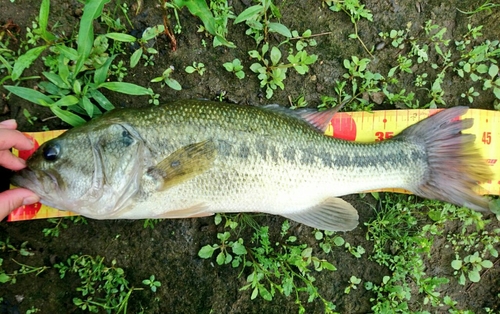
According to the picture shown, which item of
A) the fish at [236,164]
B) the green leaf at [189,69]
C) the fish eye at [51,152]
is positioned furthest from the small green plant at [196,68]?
the fish eye at [51,152]

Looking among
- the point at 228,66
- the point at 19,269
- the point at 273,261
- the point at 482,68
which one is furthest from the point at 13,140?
the point at 482,68

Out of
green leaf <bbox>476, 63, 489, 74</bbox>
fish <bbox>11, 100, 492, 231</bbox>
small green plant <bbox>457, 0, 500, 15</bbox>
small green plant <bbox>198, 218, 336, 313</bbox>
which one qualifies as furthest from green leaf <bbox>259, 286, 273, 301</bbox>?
small green plant <bbox>457, 0, 500, 15</bbox>

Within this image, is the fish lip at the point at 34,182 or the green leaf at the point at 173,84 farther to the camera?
the green leaf at the point at 173,84

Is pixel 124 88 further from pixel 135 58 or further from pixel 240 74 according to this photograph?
pixel 240 74

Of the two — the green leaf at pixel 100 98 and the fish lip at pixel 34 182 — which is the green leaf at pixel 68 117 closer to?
the green leaf at pixel 100 98

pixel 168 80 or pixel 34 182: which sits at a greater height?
pixel 168 80

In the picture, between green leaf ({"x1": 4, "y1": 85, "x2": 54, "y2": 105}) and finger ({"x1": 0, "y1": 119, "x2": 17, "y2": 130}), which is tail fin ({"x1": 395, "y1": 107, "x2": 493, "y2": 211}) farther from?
finger ({"x1": 0, "y1": 119, "x2": 17, "y2": 130})
